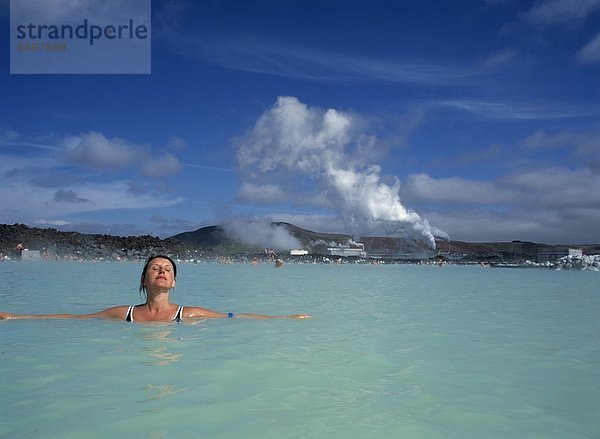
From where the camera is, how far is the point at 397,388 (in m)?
5.26

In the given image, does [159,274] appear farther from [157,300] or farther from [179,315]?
[179,315]

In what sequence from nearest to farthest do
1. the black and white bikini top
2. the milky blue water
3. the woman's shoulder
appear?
the milky blue water < the black and white bikini top < the woman's shoulder

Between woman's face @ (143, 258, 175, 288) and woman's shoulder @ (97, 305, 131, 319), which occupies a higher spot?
woman's face @ (143, 258, 175, 288)

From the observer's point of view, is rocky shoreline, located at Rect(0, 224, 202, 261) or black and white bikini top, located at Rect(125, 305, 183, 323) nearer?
black and white bikini top, located at Rect(125, 305, 183, 323)

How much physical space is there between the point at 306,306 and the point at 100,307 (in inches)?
222

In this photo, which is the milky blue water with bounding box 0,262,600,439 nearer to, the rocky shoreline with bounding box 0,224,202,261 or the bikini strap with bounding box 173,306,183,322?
the bikini strap with bounding box 173,306,183,322

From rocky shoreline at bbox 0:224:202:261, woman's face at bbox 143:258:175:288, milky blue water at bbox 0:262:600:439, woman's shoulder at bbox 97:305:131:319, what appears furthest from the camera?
rocky shoreline at bbox 0:224:202:261

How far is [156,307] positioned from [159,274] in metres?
1.04

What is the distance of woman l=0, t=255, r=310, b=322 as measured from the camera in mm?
8664

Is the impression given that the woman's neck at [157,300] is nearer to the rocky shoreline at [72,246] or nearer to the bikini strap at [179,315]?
the bikini strap at [179,315]

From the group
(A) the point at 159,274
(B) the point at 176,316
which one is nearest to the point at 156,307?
(B) the point at 176,316

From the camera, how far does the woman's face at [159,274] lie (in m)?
8.60

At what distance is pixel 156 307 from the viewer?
30.7 ft

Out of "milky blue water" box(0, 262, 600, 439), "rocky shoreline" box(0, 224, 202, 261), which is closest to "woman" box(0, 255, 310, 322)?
"milky blue water" box(0, 262, 600, 439)
